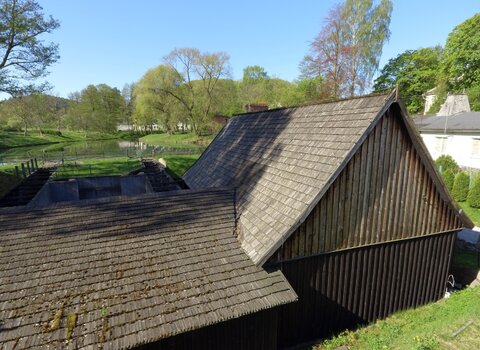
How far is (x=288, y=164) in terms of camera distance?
8.36 metres

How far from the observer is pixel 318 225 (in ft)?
22.3

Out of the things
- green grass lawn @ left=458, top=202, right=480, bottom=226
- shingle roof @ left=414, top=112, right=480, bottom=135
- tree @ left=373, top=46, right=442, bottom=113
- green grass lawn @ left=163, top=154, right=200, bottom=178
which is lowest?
green grass lawn @ left=458, top=202, right=480, bottom=226

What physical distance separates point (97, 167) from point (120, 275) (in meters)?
23.4

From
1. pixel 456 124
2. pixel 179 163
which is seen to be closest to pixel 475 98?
pixel 456 124

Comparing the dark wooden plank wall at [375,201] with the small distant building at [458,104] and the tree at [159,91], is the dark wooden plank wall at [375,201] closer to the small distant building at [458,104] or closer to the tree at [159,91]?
the small distant building at [458,104]

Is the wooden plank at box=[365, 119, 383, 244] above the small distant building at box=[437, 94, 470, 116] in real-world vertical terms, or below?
below

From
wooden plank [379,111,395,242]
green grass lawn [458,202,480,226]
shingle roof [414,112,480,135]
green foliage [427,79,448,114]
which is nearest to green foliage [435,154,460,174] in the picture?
shingle roof [414,112,480,135]

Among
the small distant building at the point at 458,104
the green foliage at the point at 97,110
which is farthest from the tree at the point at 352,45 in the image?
the green foliage at the point at 97,110

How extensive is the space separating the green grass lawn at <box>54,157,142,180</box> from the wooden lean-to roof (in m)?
16.8

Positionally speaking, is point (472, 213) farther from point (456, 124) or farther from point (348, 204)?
point (348, 204)

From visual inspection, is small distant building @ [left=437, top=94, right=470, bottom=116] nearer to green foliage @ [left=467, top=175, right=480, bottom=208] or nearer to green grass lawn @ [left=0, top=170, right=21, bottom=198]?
green foliage @ [left=467, top=175, right=480, bottom=208]

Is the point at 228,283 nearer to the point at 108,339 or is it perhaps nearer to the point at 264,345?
the point at 264,345

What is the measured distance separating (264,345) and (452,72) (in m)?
45.4

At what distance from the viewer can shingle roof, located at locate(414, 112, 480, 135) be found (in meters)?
21.1
